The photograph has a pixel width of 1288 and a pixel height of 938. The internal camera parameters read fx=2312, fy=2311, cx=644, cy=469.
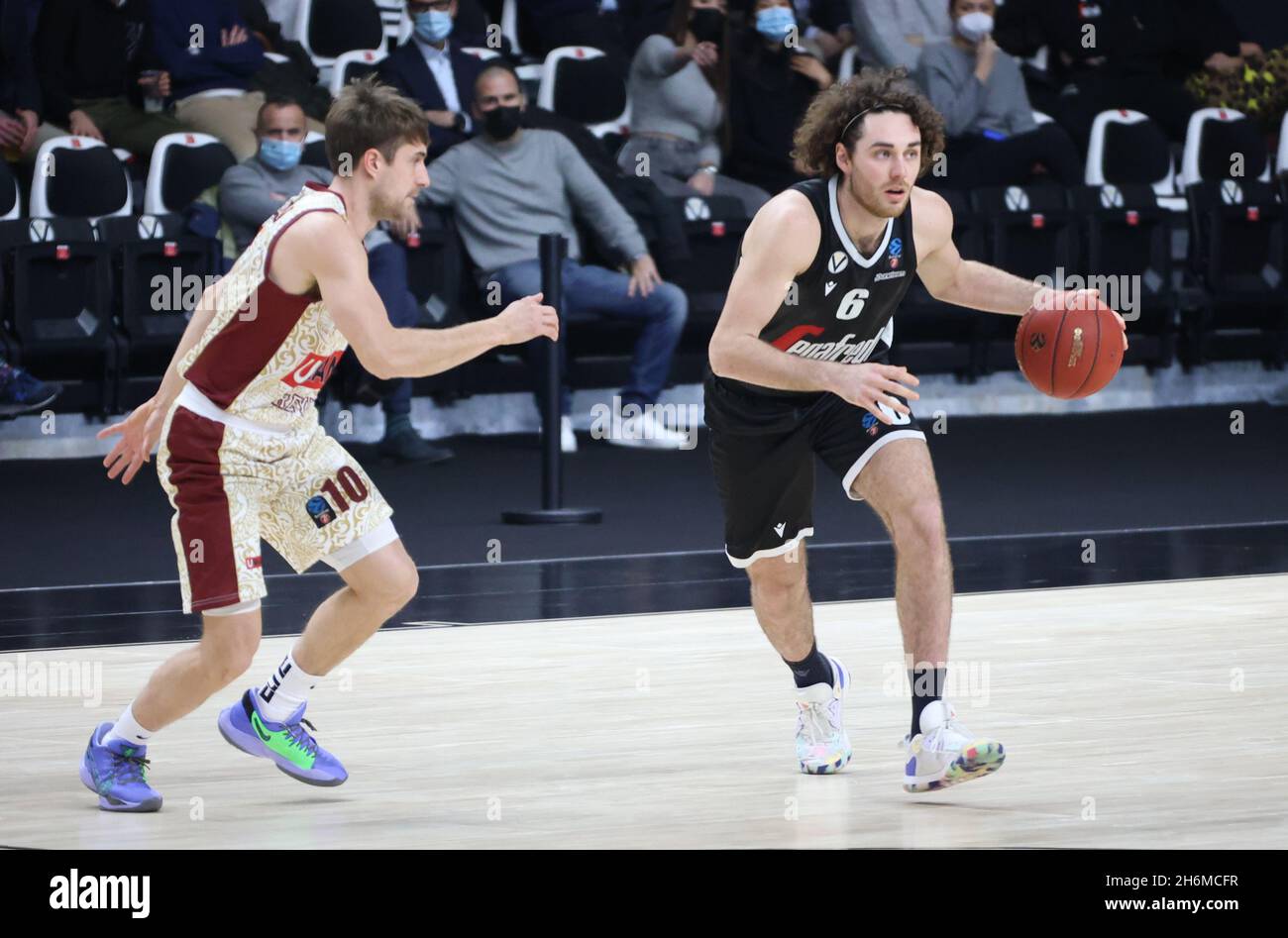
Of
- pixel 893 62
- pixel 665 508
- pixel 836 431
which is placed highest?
pixel 893 62

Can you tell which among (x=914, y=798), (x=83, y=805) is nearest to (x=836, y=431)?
(x=914, y=798)

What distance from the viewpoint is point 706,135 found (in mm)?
12430

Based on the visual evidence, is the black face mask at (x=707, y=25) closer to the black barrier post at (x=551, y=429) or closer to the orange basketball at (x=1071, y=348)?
the black barrier post at (x=551, y=429)

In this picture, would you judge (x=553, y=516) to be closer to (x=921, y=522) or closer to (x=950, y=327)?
(x=950, y=327)

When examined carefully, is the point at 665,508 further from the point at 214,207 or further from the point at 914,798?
the point at 914,798

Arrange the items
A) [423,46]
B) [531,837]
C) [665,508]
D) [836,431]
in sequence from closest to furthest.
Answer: [531,837] → [836,431] → [665,508] → [423,46]

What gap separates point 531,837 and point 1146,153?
10.3 meters

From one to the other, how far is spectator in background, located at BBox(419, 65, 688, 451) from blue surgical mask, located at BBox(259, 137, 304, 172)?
2.49 ft

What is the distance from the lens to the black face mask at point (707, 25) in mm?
12305

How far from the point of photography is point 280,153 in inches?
415

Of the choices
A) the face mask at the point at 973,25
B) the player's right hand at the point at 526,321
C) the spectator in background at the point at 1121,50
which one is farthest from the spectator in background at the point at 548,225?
the player's right hand at the point at 526,321

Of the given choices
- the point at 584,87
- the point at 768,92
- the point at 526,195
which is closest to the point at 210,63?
the point at 526,195

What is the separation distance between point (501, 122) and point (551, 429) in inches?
97.6

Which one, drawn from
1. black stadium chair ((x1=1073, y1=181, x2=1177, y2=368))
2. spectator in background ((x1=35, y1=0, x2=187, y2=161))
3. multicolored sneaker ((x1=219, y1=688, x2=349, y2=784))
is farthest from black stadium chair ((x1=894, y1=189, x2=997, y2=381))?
multicolored sneaker ((x1=219, y1=688, x2=349, y2=784))
